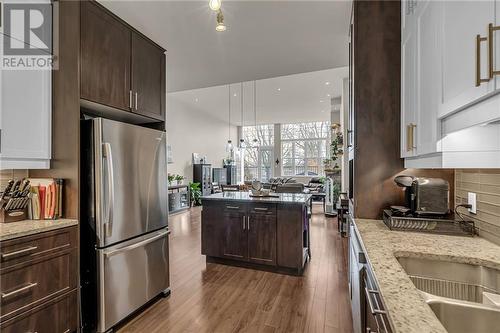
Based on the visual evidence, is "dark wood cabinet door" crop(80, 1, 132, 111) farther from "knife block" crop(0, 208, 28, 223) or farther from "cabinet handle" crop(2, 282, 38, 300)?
"cabinet handle" crop(2, 282, 38, 300)

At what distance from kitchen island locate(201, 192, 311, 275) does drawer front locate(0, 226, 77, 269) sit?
185cm

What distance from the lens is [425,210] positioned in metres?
1.74

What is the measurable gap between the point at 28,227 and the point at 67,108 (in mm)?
886

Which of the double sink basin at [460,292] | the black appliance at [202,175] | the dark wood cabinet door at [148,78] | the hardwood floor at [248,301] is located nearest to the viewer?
the double sink basin at [460,292]

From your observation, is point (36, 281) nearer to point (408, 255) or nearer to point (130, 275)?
point (130, 275)

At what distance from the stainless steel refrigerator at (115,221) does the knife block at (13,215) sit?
396mm

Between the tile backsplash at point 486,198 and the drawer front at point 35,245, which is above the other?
the tile backsplash at point 486,198

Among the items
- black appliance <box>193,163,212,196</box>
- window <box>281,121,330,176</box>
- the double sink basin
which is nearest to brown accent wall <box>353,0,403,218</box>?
the double sink basin

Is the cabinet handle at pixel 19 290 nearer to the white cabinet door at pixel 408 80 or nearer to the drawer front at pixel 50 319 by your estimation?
the drawer front at pixel 50 319

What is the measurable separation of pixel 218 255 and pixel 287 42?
2786mm

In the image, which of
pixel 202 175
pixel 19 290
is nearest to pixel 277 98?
pixel 202 175

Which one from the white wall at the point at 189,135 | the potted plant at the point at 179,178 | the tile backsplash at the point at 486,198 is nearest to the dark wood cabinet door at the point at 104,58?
the tile backsplash at the point at 486,198

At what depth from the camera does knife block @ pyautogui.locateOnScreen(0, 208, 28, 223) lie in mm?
1791

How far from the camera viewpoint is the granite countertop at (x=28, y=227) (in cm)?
154
